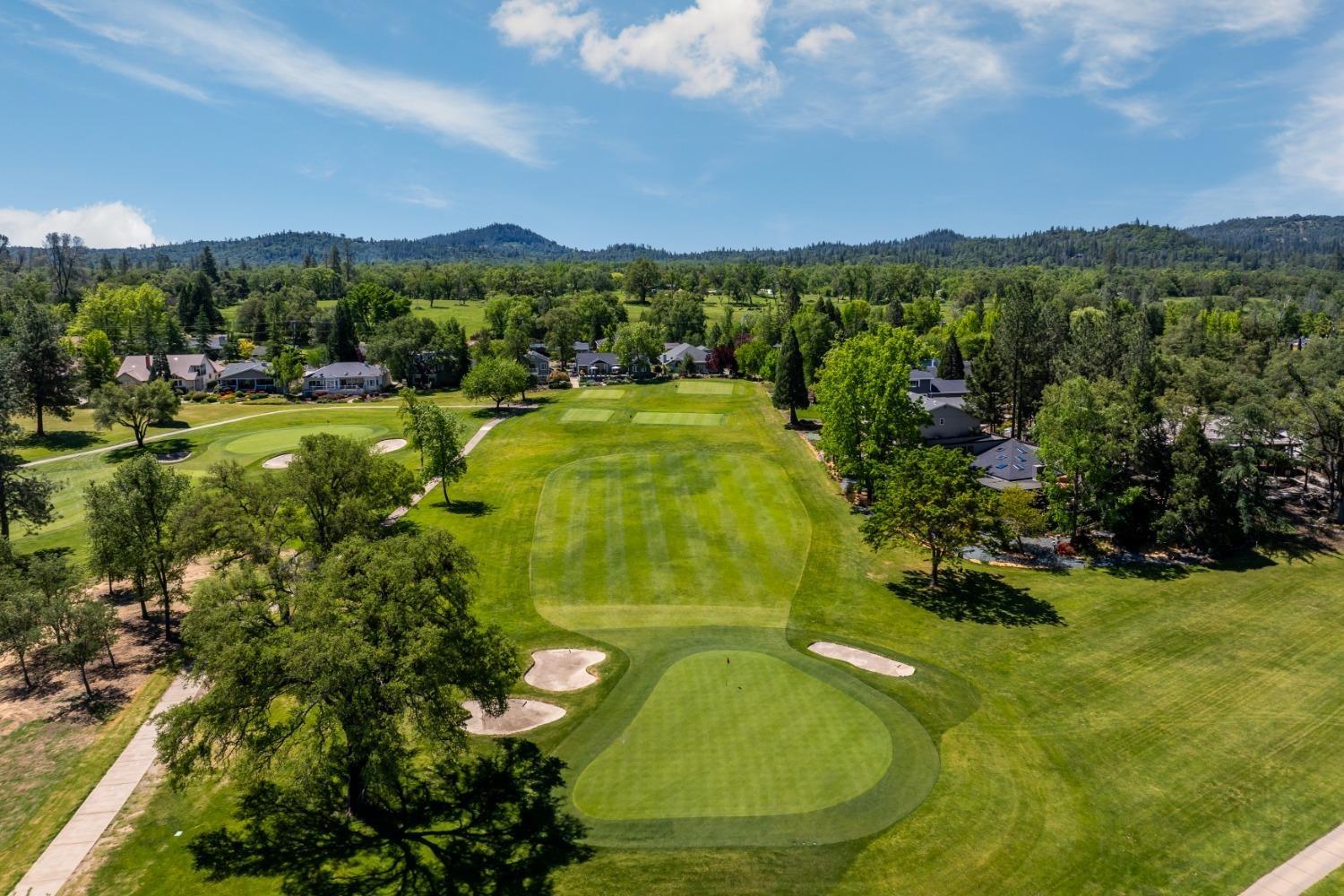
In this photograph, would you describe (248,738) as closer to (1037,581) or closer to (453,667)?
(453,667)

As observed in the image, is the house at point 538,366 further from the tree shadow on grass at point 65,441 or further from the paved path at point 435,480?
the tree shadow on grass at point 65,441

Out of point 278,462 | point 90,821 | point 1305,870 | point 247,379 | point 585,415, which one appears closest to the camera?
point 1305,870

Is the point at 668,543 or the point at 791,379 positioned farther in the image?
the point at 791,379

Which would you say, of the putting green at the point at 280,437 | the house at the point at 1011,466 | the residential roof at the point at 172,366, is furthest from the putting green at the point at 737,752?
the residential roof at the point at 172,366

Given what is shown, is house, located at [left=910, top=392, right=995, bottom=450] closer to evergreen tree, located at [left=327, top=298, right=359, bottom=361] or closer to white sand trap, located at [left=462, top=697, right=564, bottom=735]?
white sand trap, located at [left=462, top=697, right=564, bottom=735]

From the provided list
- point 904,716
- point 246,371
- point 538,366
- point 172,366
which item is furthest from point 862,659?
point 172,366

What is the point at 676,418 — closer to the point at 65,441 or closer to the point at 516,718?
the point at 516,718
